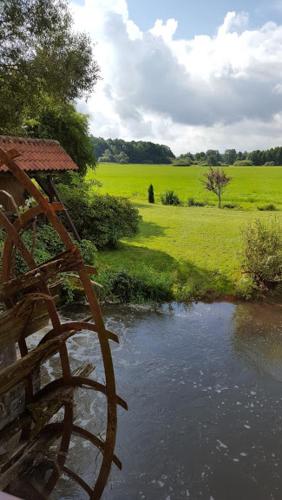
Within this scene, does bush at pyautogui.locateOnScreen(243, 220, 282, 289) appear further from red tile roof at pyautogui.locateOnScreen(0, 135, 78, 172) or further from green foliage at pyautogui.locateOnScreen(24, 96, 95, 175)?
green foliage at pyautogui.locateOnScreen(24, 96, 95, 175)

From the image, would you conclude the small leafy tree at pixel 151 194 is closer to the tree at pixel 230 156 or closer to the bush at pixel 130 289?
the bush at pixel 130 289

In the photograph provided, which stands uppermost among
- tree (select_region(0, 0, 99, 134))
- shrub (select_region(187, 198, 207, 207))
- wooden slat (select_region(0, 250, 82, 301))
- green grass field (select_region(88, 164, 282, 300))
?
tree (select_region(0, 0, 99, 134))

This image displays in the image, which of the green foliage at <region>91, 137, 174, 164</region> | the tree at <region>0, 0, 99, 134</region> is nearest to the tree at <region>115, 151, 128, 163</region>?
the green foliage at <region>91, 137, 174, 164</region>

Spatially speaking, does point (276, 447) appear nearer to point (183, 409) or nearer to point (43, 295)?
point (183, 409)

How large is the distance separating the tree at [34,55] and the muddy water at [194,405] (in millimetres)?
7578

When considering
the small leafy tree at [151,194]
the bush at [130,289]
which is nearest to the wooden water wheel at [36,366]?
the bush at [130,289]

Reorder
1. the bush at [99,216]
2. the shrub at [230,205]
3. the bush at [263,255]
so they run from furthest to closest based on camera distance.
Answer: the shrub at [230,205], the bush at [99,216], the bush at [263,255]

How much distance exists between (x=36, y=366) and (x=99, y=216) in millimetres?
12467

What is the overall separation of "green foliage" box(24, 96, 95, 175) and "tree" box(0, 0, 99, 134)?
7.65 m

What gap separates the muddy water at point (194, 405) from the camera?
6.52m

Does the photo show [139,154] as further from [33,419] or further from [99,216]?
[33,419]

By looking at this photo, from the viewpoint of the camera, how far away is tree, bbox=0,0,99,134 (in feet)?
42.1

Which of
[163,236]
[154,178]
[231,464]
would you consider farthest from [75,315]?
[154,178]

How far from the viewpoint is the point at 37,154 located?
41.5 feet
